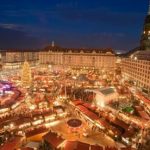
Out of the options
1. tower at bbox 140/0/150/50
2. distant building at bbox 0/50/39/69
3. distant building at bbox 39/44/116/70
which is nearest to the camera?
tower at bbox 140/0/150/50

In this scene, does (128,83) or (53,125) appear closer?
(53,125)

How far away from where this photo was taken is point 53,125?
26688mm

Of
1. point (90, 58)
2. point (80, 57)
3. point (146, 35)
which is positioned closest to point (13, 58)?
point (80, 57)

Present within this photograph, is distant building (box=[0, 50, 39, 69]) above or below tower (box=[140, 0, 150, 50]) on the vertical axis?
below

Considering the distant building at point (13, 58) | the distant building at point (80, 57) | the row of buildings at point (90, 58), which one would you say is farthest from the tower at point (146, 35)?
the distant building at point (13, 58)

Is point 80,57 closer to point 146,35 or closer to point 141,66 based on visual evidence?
point 146,35

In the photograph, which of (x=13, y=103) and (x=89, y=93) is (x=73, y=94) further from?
(x=13, y=103)

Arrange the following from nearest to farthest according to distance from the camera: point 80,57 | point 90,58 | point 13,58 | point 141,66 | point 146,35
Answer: point 141,66 → point 146,35 → point 90,58 → point 80,57 → point 13,58

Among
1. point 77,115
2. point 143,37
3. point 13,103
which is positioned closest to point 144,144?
point 77,115

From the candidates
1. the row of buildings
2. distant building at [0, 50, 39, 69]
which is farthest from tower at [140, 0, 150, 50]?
distant building at [0, 50, 39, 69]

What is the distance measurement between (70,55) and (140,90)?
3866 cm

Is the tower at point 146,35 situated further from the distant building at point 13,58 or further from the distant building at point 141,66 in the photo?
the distant building at point 13,58

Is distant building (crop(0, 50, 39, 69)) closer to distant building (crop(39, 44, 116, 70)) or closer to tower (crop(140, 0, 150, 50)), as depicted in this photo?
distant building (crop(39, 44, 116, 70))

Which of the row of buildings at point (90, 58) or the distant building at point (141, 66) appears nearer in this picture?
the distant building at point (141, 66)
